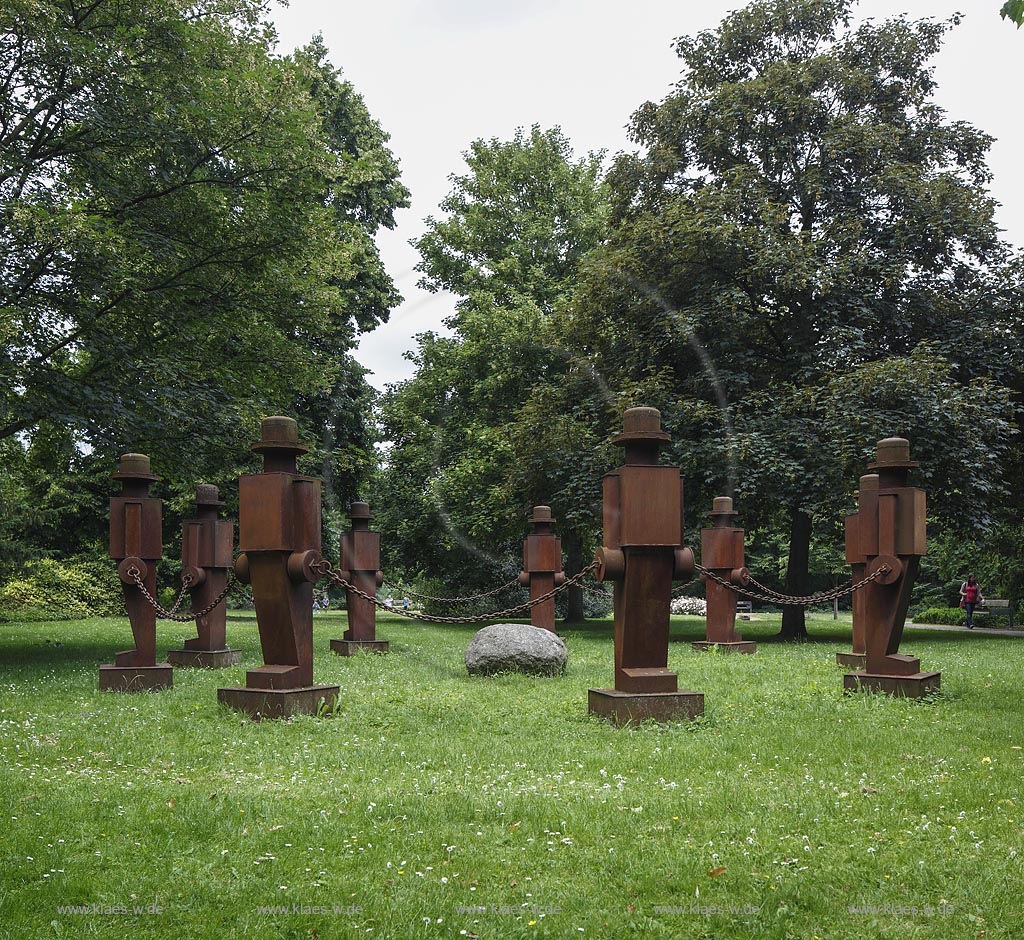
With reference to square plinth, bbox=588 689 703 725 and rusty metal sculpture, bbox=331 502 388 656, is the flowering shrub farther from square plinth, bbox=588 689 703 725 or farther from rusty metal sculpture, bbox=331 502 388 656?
square plinth, bbox=588 689 703 725

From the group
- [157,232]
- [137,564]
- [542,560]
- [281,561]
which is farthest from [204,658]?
[157,232]

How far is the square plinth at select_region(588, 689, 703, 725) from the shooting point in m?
8.38

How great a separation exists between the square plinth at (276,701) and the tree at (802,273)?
40.5ft

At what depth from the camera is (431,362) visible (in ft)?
110

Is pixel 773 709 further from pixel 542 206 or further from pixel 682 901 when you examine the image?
pixel 542 206

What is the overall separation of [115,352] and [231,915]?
1300cm

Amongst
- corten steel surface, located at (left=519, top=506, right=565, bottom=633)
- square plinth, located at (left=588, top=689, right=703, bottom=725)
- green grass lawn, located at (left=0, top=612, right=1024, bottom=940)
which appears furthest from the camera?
corten steel surface, located at (left=519, top=506, right=565, bottom=633)

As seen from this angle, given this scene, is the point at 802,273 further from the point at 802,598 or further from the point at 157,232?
the point at 157,232

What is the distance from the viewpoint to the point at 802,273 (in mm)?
20312

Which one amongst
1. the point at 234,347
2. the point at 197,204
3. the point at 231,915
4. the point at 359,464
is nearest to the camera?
the point at 231,915

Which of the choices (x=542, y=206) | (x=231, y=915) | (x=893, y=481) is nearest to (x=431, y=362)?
(x=542, y=206)

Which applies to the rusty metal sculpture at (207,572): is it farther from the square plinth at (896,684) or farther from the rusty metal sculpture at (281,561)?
the square plinth at (896,684)

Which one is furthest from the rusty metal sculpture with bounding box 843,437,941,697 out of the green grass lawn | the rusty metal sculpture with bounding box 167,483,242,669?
the rusty metal sculpture with bounding box 167,483,242,669

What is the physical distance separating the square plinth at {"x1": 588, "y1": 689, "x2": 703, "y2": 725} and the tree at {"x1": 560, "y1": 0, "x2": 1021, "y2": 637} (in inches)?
440
